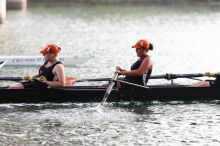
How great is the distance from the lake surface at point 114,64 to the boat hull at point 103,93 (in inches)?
9.2

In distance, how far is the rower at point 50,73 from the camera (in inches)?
960

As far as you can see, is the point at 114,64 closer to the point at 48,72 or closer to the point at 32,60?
the point at 32,60

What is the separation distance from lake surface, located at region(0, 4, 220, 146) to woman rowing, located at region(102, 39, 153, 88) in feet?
2.80

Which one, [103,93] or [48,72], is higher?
[48,72]

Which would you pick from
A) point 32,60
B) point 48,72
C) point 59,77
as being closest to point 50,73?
point 48,72

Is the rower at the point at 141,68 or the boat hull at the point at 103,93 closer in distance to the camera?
the boat hull at the point at 103,93

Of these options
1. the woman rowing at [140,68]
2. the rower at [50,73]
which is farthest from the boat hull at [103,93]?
the woman rowing at [140,68]

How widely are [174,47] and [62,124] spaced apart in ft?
89.2

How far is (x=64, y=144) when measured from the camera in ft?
67.8

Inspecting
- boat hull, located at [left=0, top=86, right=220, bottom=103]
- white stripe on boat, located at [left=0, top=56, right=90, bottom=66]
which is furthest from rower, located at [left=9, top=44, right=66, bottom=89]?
white stripe on boat, located at [left=0, top=56, right=90, bottom=66]

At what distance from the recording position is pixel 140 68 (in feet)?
83.0

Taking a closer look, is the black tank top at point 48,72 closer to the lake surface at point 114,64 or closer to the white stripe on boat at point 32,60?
the lake surface at point 114,64

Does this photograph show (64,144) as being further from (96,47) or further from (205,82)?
(96,47)

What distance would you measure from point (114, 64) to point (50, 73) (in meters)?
14.4
